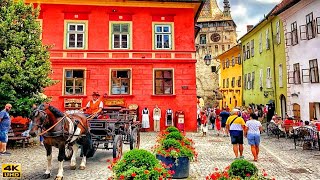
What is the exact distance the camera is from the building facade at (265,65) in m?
25.7

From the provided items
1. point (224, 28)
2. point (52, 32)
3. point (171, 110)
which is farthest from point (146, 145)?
point (224, 28)

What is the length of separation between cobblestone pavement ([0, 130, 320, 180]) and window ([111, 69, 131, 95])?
6.35 meters

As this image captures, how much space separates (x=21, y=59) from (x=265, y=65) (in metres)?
23.0

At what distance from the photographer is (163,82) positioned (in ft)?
68.6

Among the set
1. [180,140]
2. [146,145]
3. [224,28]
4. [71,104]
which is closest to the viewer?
[180,140]

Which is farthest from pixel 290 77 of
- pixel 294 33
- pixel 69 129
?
pixel 69 129

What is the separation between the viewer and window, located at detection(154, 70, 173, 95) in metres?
20.8

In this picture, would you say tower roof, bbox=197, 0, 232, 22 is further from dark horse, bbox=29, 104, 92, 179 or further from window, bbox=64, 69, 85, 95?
dark horse, bbox=29, 104, 92, 179

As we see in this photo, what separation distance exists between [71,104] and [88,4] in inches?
282

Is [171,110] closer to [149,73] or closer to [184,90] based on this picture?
[184,90]

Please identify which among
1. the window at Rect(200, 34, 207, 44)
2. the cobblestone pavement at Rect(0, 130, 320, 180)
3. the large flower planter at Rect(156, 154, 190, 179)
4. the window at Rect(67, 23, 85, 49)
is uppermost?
the window at Rect(200, 34, 207, 44)

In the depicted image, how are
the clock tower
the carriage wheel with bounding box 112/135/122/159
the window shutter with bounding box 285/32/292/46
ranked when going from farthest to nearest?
1. the clock tower
2. the window shutter with bounding box 285/32/292/46
3. the carriage wheel with bounding box 112/135/122/159

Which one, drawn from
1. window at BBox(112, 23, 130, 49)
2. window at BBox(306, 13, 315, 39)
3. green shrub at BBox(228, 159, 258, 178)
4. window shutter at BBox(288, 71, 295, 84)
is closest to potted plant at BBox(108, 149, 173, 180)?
green shrub at BBox(228, 159, 258, 178)

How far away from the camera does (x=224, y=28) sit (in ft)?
240
